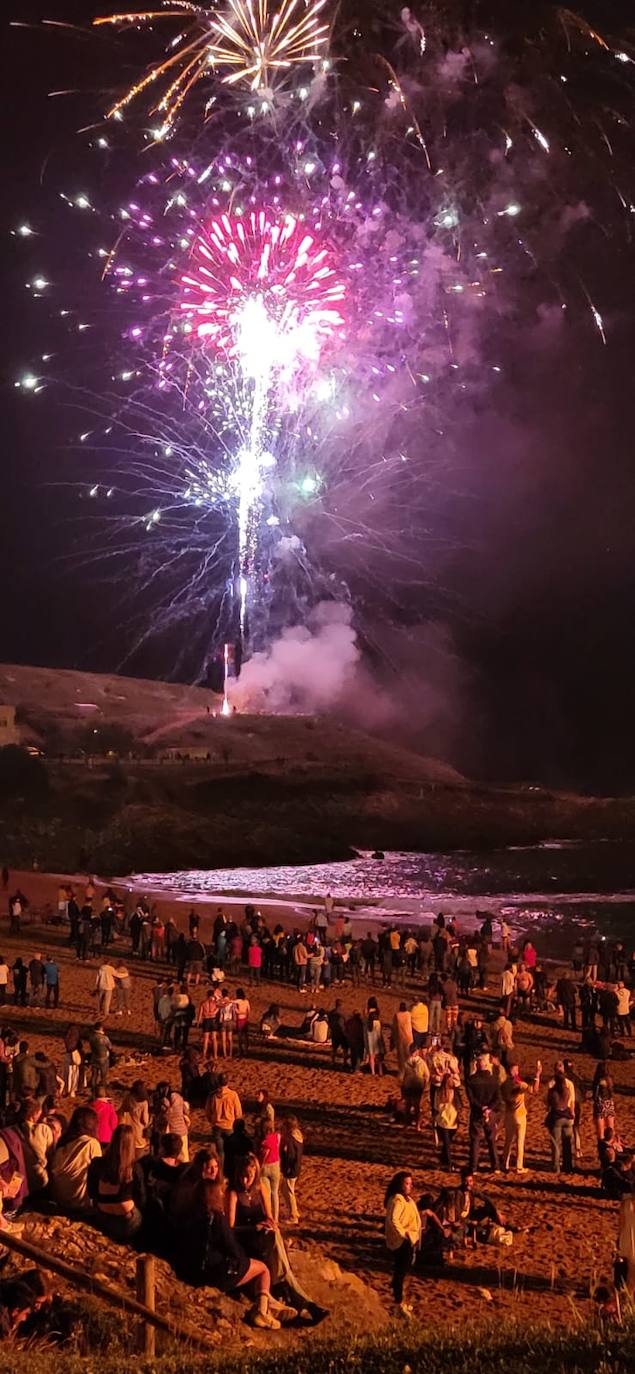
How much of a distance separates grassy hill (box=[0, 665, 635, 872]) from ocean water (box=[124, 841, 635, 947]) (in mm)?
2759

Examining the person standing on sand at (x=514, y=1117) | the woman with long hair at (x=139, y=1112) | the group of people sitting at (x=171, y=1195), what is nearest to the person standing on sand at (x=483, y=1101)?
the person standing on sand at (x=514, y=1117)

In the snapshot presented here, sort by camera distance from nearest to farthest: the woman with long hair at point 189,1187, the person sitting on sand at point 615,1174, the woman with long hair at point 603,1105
Result: the woman with long hair at point 189,1187 → the person sitting on sand at point 615,1174 → the woman with long hair at point 603,1105

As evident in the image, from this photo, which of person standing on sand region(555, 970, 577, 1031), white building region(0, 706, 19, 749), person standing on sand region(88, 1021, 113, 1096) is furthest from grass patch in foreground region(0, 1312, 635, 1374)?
white building region(0, 706, 19, 749)

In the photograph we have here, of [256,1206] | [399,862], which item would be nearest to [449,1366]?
[256,1206]

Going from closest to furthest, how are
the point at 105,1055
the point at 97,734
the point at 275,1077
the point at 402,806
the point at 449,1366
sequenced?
1. the point at 449,1366
2. the point at 105,1055
3. the point at 275,1077
4. the point at 402,806
5. the point at 97,734

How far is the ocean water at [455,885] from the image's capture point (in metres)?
43.3

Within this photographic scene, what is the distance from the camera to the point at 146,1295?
673 centimetres

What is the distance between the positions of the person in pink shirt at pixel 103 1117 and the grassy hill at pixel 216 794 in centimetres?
3688

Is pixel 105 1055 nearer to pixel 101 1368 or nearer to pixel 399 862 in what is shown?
pixel 101 1368

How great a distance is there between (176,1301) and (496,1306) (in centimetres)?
290

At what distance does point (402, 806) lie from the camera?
233ft

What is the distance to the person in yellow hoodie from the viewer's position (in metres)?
8.87

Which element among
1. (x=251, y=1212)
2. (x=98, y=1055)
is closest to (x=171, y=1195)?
(x=251, y=1212)

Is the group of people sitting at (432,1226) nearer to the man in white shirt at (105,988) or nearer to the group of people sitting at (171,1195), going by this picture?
the group of people sitting at (171,1195)
